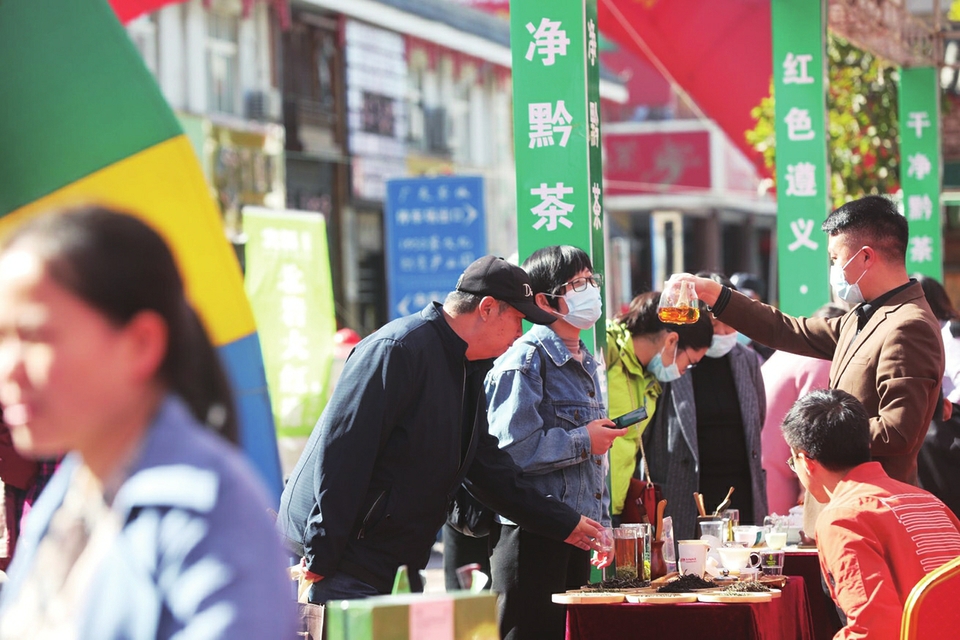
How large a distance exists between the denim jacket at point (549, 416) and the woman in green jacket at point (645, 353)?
0.70m

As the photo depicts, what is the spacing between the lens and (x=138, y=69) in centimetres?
248

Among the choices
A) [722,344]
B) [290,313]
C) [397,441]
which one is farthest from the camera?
[290,313]

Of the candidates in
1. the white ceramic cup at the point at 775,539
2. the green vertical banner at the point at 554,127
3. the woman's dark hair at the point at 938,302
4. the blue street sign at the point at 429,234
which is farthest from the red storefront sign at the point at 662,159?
the white ceramic cup at the point at 775,539

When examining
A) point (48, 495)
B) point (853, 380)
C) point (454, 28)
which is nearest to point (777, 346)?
point (853, 380)

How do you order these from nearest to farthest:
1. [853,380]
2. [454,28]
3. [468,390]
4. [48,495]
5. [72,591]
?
[72,591] → [48,495] → [468,390] → [853,380] → [454,28]

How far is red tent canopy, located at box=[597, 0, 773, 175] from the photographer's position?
1157cm

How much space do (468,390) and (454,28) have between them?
2323 cm

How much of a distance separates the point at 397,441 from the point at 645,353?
203cm

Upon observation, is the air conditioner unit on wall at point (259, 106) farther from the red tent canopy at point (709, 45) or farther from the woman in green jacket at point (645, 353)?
the woman in green jacket at point (645, 353)

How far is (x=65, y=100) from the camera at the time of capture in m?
2.47

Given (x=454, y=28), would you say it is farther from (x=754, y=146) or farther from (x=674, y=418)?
(x=674, y=418)

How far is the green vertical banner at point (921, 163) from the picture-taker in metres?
11.6

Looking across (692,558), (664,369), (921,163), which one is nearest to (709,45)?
(921,163)

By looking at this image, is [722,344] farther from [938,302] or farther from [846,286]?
[938,302]
